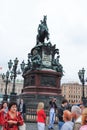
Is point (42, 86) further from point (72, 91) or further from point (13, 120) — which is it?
point (72, 91)

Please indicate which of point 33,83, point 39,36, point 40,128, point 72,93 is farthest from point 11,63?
point 72,93

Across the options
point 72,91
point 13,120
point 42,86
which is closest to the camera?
point 13,120

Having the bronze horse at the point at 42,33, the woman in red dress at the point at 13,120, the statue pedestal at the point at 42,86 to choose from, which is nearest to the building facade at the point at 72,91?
the bronze horse at the point at 42,33

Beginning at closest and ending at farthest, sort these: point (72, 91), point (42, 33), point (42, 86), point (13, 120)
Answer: point (13, 120)
point (42, 86)
point (42, 33)
point (72, 91)

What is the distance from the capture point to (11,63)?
37.4 m

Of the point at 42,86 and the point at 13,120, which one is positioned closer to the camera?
the point at 13,120

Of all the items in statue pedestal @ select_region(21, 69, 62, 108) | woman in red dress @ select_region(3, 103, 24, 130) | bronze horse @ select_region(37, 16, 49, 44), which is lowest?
woman in red dress @ select_region(3, 103, 24, 130)

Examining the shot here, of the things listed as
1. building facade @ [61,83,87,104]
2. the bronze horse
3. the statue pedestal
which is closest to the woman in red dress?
the statue pedestal

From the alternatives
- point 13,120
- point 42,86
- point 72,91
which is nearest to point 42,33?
point 42,86

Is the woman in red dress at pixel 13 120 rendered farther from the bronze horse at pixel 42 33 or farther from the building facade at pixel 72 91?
the building facade at pixel 72 91

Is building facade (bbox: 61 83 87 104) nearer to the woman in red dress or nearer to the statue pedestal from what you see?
the statue pedestal

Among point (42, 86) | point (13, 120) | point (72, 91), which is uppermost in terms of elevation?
point (42, 86)

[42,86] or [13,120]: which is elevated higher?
[42,86]

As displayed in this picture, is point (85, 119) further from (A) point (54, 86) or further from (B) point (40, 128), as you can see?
(A) point (54, 86)
